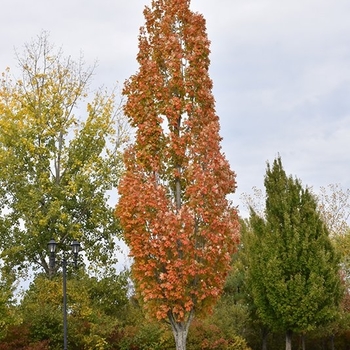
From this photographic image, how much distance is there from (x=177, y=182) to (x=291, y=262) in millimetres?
10209

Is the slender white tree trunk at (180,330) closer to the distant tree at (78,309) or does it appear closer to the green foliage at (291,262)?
the distant tree at (78,309)

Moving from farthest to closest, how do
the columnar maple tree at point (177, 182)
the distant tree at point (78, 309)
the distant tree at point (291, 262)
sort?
the distant tree at point (291, 262)
the distant tree at point (78, 309)
the columnar maple tree at point (177, 182)

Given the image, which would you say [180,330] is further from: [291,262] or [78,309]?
[291,262]

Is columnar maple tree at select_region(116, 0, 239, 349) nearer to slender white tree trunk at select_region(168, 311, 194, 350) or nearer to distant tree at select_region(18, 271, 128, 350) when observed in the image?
slender white tree trunk at select_region(168, 311, 194, 350)

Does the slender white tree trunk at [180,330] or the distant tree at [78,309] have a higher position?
the distant tree at [78,309]

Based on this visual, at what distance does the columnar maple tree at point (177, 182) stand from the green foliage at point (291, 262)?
30.2 feet

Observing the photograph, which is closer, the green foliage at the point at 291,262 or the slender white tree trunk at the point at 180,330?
the slender white tree trunk at the point at 180,330

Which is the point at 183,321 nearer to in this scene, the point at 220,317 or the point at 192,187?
the point at 192,187

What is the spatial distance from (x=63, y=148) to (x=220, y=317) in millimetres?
10590

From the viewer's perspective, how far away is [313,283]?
25719 mm

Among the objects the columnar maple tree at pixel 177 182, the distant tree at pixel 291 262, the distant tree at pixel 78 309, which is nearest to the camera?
the columnar maple tree at pixel 177 182

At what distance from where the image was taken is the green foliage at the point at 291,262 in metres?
25.8

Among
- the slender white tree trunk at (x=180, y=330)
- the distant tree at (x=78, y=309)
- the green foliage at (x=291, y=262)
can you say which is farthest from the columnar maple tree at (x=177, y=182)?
the green foliage at (x=291, y=262)

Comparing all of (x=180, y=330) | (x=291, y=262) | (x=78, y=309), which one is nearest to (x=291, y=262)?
(x=291, y=262)
